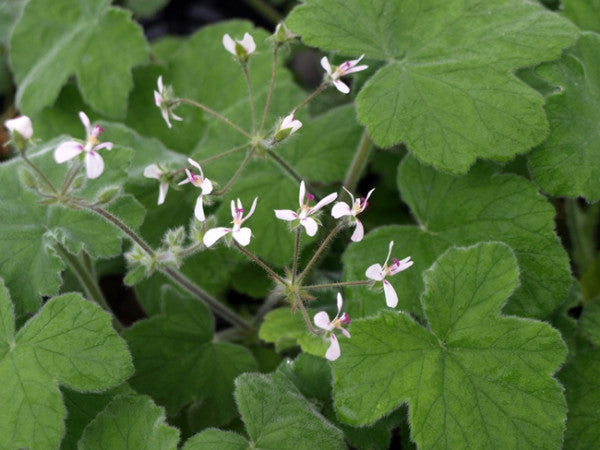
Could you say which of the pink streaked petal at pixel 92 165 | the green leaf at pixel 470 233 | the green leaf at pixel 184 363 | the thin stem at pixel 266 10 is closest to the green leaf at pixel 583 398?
the green leaf at pixel 470 233

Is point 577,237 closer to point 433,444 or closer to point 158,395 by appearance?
point 433,444

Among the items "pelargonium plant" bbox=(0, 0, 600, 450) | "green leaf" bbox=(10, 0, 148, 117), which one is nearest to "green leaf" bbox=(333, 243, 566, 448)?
"pelargonium plant" bbox=(0, 0, 600, 450)

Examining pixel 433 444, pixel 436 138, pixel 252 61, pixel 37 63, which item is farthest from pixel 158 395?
pixel 37 63

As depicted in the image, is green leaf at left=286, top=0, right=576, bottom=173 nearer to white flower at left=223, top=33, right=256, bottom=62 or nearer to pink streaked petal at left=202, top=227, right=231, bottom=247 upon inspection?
white flower at left=223, top=33, right=256, bottom=62

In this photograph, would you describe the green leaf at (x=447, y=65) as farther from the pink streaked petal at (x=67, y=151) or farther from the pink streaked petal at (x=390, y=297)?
the pink streaked petal at (x=67, y=151)

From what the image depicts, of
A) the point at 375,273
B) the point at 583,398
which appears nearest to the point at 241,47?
the point at 375,273

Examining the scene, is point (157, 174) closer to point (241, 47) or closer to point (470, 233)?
point (241, 47)
